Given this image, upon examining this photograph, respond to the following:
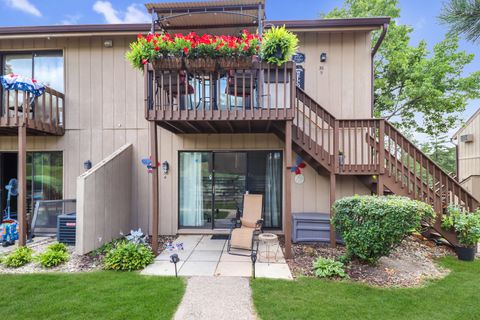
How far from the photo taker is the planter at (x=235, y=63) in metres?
4.46

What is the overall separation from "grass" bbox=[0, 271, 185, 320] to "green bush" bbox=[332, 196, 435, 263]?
9.19 feet

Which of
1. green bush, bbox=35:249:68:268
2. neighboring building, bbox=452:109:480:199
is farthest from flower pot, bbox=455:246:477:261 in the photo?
neighboring building, bbox=452:109:480:199

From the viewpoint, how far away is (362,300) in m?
3.30

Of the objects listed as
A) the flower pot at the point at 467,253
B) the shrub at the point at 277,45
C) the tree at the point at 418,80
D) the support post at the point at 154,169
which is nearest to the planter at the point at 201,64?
the shrub at the point at 277,45

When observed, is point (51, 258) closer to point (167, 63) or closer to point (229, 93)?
point (167, 63)

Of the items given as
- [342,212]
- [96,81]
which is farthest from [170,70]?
[342,212]

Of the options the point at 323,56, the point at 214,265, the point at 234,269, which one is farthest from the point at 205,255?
the point at 323,56

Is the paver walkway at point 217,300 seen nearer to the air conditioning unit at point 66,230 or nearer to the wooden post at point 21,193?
the air conditioning unit at point 66,230

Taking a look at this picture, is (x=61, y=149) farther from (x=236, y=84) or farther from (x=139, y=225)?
(x=236, y=84)

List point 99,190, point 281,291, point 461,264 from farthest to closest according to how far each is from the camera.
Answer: point 99,190 < point 461,264 < point 281,291

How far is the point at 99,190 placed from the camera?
16.6 ft

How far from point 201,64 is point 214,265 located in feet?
11.8

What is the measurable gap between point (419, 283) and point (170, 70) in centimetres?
540

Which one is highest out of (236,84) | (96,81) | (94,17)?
(94,17)
